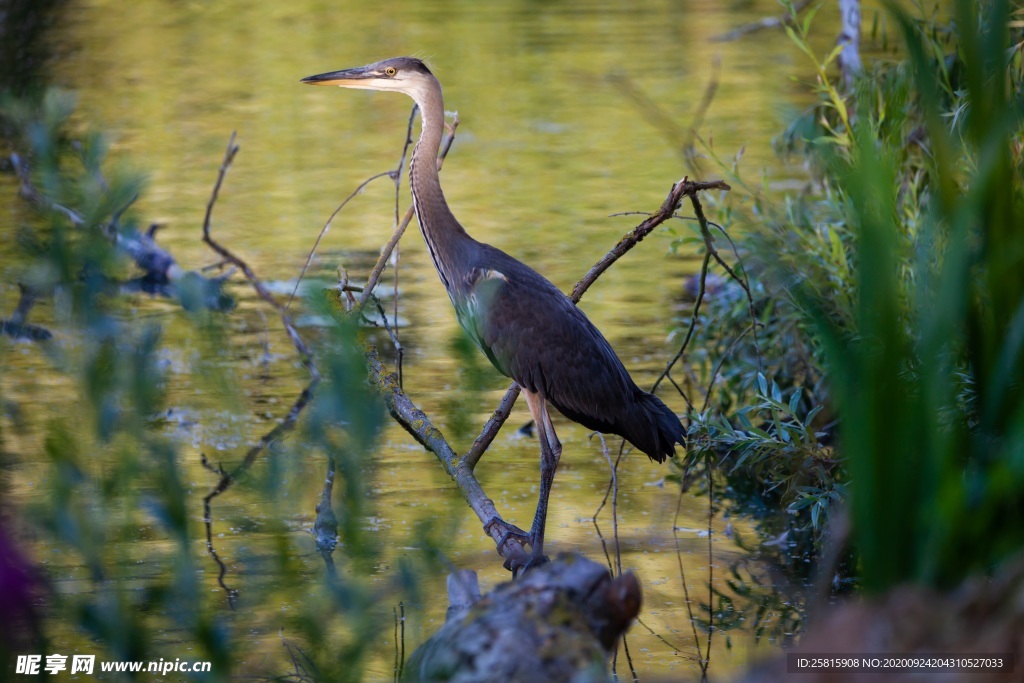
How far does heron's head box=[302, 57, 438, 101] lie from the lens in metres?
5.02

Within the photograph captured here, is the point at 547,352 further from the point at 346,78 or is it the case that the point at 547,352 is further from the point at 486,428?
the point at 346,78

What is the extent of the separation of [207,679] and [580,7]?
1966cm

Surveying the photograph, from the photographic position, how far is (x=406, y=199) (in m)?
11.2

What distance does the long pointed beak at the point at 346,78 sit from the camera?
5.00 metres

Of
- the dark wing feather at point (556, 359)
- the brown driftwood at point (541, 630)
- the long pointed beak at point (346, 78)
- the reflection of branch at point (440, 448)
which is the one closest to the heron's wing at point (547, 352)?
the dark wing feather at point (556, 359)

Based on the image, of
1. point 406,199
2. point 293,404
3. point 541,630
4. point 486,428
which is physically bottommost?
point 406,199

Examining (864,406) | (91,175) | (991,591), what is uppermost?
(91,175)

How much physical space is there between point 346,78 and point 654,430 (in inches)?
70.1

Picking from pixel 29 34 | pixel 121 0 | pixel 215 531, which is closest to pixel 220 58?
pixel 29 34

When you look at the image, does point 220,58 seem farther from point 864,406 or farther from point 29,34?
point 864,406

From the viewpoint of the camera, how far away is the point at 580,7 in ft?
69.1

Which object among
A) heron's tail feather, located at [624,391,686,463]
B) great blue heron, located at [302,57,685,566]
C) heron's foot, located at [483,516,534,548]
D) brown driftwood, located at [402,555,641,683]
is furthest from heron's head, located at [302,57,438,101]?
brown driftwood, located at [402,555,641,683]

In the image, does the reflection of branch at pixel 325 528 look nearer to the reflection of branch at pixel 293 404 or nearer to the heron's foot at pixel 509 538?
the reflection of branch at pixel 293 404

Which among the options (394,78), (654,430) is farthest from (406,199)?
(654,430)
